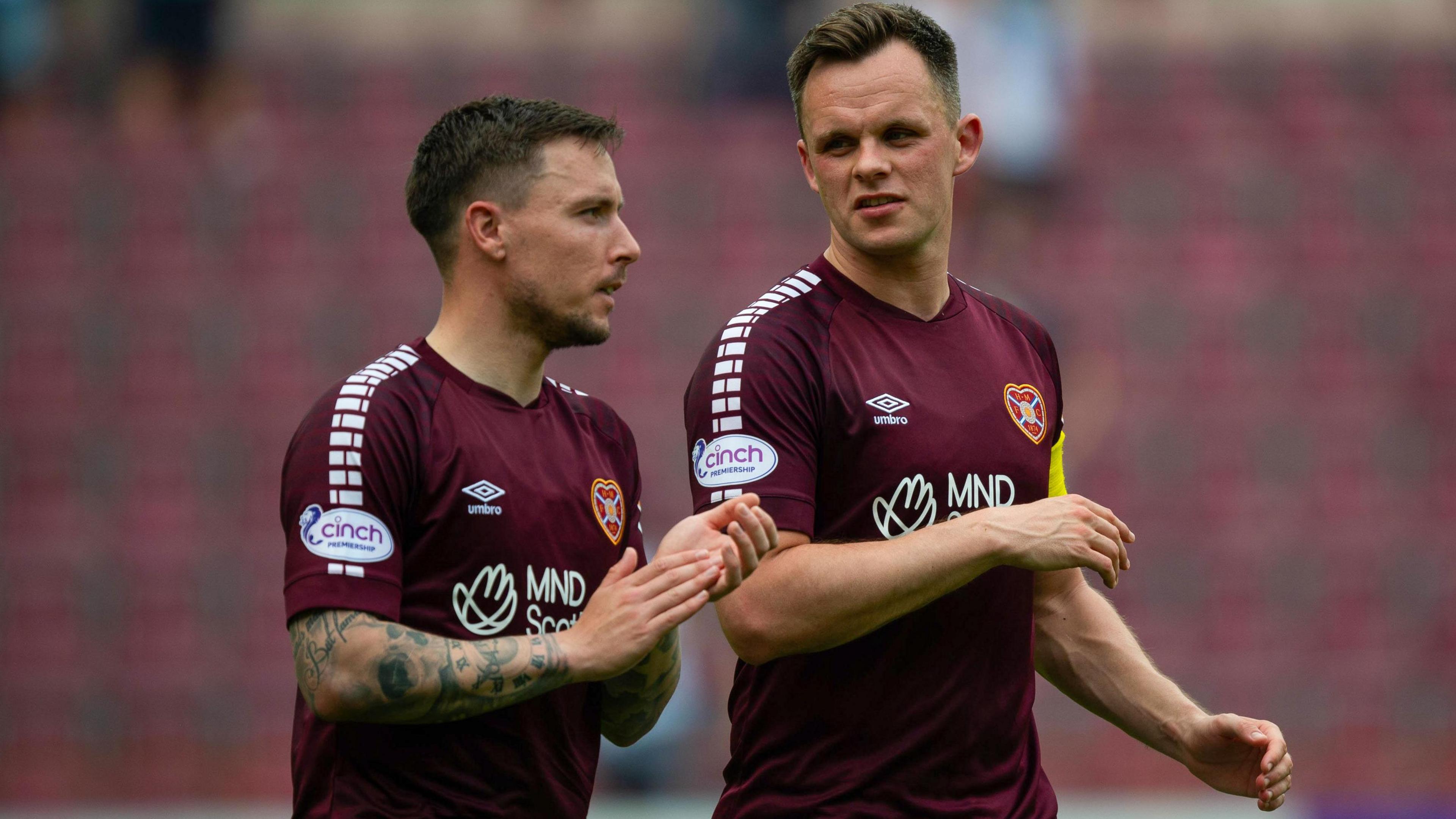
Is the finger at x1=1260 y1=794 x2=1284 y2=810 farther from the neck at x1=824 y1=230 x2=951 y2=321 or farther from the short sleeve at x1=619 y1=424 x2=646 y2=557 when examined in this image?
the short sleeve at x1=619 y1=424 x2=646 y2=557

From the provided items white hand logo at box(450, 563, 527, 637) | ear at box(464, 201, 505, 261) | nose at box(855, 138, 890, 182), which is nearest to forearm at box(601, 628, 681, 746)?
white hand logo at box(450, 563, 527, 637)

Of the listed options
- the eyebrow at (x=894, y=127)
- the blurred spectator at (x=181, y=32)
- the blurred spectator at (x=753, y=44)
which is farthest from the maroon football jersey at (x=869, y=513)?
the blurred spectator at (x=181, y=32)

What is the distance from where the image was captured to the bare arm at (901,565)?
9.90ft

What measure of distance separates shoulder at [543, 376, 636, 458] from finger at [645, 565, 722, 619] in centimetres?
63

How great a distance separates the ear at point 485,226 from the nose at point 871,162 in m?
0.80

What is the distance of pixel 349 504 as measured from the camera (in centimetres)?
310

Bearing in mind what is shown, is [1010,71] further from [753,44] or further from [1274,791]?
[1274,791]

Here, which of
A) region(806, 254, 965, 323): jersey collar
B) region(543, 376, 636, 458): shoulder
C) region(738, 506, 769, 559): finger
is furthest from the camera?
region(543, 376, 636, 458): shoulder

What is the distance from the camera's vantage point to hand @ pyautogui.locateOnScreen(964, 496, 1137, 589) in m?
3.01

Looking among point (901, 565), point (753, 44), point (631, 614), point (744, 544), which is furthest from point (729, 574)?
point (753, 44)

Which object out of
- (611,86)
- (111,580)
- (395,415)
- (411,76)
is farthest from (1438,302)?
(395,415)

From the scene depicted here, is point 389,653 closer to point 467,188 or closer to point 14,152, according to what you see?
point 467,188

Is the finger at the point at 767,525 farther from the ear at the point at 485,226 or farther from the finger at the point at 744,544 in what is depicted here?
the ear at the point at 485,226

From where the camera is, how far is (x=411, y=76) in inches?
478
